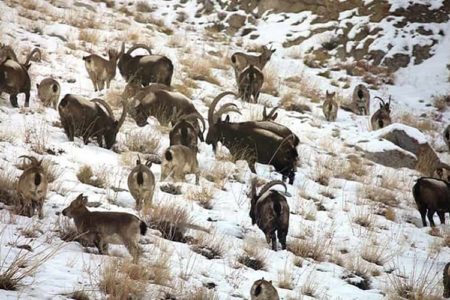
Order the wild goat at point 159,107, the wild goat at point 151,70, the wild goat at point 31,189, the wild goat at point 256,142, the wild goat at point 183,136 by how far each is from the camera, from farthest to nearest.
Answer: the wild goat at point 151,70 → the wild goat at point 159,107 → the wild goat at point 256,142 → the wild goat at point 183,136 → the wild goat at point 31,189

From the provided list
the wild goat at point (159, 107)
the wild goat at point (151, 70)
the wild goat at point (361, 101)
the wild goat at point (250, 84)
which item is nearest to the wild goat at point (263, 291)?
the wild goat at point (159, 107)

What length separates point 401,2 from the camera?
21734mm

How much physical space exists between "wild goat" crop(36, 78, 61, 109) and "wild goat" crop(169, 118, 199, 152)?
260cm

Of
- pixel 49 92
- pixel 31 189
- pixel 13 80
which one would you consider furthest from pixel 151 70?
pixel 31 189

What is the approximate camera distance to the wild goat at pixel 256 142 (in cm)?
1085

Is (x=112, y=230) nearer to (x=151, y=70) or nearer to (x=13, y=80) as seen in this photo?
(x=13, y=80)

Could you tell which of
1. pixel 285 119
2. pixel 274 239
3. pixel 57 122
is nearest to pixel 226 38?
pixel 285 119

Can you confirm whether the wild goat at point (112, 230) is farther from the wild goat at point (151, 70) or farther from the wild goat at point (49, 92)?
the wild goat at point (151, 70)

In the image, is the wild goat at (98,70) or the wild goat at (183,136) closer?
the wild goat at (183,136)

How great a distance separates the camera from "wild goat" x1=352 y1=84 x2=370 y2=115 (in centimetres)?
1670

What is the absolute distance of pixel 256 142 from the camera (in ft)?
36.3

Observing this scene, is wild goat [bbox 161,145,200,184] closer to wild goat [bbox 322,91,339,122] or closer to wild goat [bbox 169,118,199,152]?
wild goat [bbox 169,118,199,152]

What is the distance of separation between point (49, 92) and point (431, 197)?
23.1 feet

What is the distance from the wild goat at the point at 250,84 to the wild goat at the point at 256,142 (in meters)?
3.77
